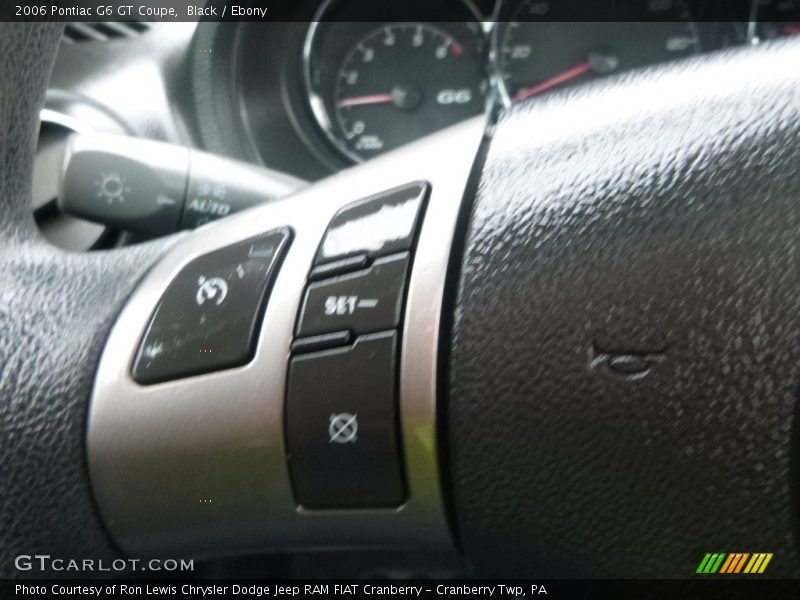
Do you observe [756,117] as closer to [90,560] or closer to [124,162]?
[90,560]

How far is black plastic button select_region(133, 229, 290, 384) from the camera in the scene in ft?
1.69

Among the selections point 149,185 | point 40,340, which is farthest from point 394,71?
point 40,340

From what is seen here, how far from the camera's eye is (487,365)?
0.45 m

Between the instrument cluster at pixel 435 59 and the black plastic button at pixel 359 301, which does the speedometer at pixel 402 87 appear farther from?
the black plastic button at pixel 359 301

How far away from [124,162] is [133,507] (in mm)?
448

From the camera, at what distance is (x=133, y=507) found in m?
0.52

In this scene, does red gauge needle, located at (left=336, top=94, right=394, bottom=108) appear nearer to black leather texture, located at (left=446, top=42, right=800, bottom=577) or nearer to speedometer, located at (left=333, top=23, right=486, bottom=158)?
speedometer, located at (left=333, top=23, right=486, bottom=158)

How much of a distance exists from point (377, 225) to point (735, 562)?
0.23 m

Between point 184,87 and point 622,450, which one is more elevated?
point 184,87

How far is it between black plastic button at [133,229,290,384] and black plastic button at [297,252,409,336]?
0.12 feet

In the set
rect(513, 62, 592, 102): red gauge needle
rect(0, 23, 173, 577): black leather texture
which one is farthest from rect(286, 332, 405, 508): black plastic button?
rect(513, 62, 592, 102): red gauge needle

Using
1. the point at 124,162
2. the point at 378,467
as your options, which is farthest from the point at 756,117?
the point at 124,162

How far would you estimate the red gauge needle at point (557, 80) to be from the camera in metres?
1.42

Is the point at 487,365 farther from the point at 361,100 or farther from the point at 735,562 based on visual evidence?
the point at 361,100
